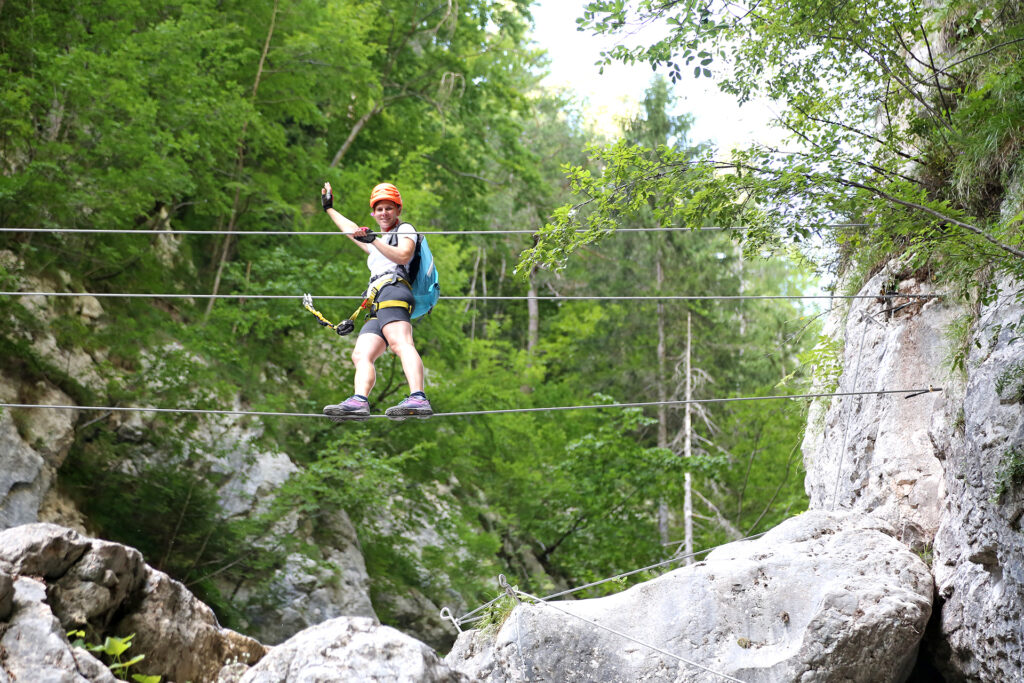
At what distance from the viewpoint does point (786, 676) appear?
5.98 m

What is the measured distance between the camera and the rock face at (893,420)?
6918 mm

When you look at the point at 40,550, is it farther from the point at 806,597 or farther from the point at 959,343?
the point at 959,343

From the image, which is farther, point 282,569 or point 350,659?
point 282,569

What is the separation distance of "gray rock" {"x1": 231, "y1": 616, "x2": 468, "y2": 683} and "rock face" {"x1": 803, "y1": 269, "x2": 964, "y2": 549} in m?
4.17

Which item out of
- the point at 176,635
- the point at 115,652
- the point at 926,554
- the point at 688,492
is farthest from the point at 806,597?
the point at 688,492

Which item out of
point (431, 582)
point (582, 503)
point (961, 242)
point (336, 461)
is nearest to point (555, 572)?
point (582, 503)

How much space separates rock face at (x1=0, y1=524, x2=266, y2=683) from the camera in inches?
213

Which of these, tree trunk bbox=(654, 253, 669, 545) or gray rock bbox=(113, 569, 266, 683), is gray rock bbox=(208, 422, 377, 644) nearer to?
gray rock bbox=(113, 569, 266, 683)

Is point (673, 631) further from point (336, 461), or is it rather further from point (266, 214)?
point (266, 214)

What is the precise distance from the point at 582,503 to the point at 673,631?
27.5ft

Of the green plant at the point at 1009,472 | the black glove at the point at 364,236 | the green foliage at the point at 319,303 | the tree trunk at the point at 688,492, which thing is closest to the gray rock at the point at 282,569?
the green foliage at the point at 319,303

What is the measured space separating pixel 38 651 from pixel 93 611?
82 cm

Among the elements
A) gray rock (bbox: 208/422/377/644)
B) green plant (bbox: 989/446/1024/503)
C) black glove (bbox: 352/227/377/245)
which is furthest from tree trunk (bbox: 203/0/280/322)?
green plant (bbox: 989/446/1024/503)

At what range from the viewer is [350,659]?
4.70 meters
